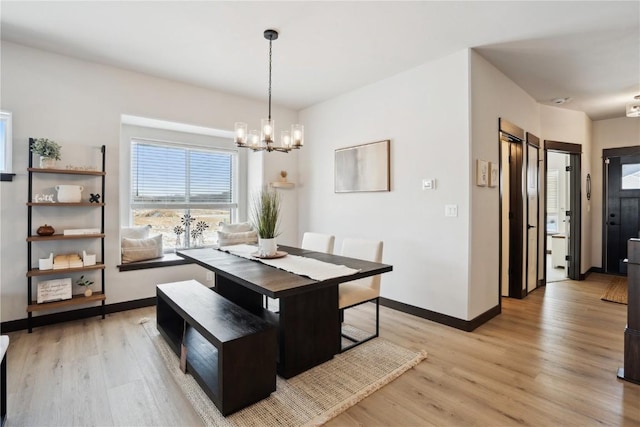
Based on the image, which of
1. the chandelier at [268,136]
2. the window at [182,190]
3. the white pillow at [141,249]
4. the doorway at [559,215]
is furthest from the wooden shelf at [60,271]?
the doorway at [559,215]

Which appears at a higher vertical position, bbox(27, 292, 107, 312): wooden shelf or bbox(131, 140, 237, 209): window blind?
bbox(131, 140, 237, 209): window blind

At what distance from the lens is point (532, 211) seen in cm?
435

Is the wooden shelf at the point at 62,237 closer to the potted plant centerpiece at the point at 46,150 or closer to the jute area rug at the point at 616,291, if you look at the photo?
the potted plant centerpiece at the point at 46,150

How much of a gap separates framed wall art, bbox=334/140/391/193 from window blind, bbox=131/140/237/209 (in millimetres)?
1849

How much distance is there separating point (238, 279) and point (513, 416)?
6.09ft

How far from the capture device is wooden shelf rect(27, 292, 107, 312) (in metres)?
2.93

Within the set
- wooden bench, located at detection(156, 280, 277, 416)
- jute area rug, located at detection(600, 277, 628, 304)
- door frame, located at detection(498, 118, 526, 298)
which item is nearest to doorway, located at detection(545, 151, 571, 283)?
jute area rug, located at detection(600, 277, 628, 304)

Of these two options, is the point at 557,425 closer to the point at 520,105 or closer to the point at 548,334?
the point at 548,334

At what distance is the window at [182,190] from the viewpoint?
4.23 metres

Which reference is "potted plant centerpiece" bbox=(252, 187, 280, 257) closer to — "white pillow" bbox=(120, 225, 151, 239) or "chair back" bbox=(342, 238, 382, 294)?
"chair back" bbox=(342, 238, 382, 294)

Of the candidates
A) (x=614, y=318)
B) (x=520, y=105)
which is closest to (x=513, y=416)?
(x=614, y=318)

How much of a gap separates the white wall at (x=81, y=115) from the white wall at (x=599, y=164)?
6.25 metres

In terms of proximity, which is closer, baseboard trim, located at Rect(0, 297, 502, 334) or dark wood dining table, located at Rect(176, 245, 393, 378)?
dark wood dining table, located at Rect(176, 245, 393, 378)

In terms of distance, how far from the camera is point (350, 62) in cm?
333
